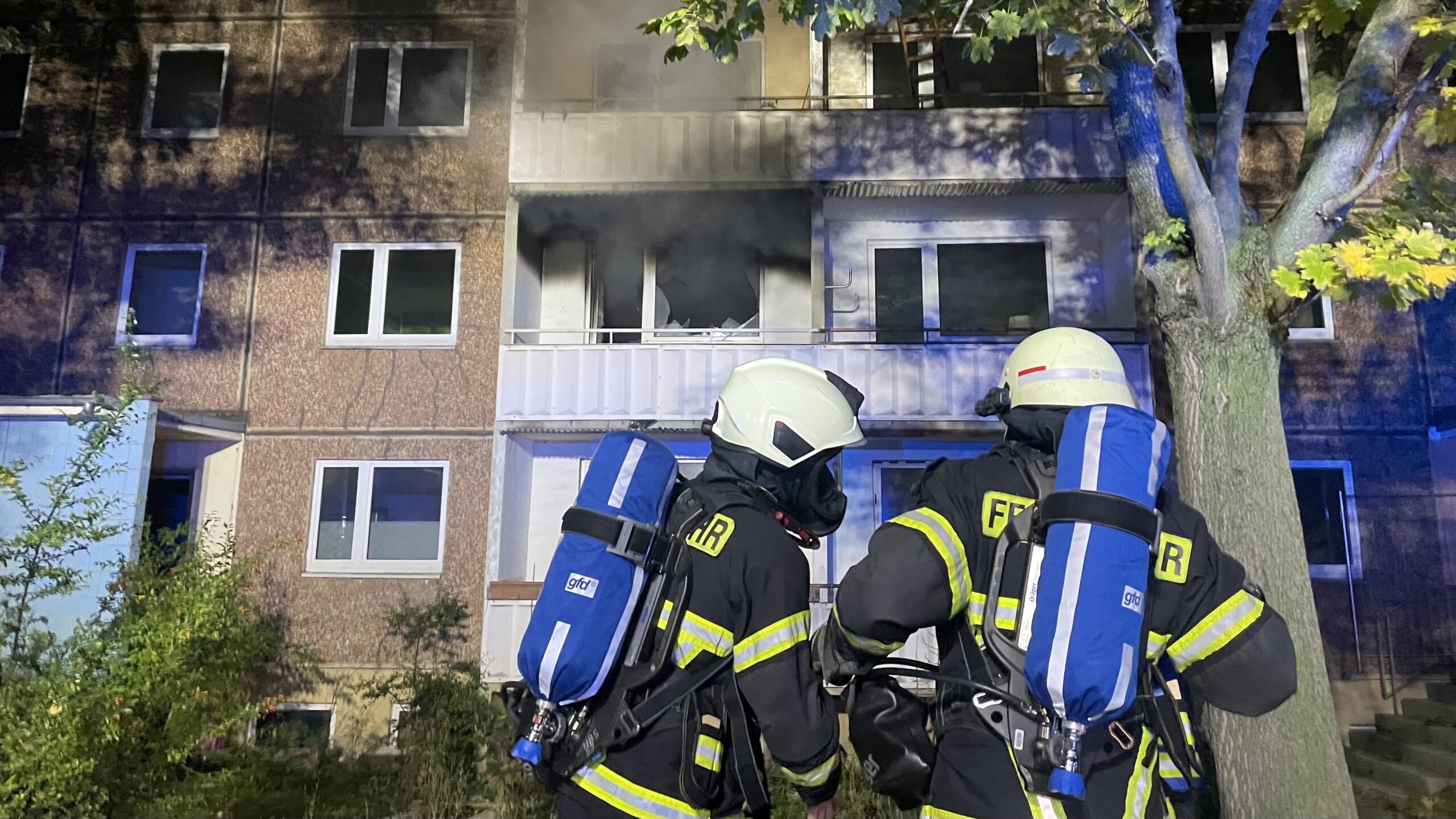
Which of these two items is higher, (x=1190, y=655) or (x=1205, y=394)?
(x=1205, y=394)

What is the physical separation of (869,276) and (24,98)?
10.6 metres

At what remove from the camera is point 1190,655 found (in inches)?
81.1

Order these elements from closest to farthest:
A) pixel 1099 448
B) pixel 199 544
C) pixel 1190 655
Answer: pixel 1099 448
pixel 1190 655
pixel 199 544

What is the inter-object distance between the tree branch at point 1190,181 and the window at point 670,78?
5.39m

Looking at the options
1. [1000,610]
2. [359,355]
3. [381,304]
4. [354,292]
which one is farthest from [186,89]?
[1000,610]

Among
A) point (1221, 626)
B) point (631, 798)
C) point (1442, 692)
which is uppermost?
point (1221, 626)

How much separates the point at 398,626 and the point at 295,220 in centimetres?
496

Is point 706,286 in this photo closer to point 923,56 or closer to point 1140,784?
point 923,56

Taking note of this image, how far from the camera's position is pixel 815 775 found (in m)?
2.23

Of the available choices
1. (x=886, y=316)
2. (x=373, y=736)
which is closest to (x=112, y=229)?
(x=373, y=736)

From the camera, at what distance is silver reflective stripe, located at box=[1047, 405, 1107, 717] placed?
1773 millimetres

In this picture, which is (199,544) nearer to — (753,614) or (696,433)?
(696,433)

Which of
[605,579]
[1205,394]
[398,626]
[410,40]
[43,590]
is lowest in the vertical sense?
[398,626]

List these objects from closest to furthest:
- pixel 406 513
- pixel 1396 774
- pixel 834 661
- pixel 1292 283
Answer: pixel 834 661 < pixel 1292 283 < pixel 1396 774 < pixel 406 513
